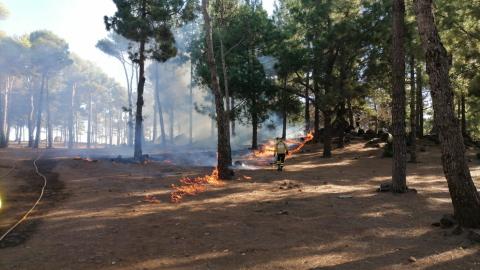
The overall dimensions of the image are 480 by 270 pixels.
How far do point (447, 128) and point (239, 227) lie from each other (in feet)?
14.8

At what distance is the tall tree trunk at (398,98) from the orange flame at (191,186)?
6165mm

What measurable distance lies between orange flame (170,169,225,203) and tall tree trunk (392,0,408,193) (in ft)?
20.2

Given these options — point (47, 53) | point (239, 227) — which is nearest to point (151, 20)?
point (239, 227)

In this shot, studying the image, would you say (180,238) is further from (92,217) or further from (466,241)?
(466,241)

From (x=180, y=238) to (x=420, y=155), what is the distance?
20857 millimetres

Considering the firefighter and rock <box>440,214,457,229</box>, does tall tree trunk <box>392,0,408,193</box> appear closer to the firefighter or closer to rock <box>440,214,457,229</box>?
rock <box>440,214,457,229</box>

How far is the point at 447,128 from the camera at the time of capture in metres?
7.77

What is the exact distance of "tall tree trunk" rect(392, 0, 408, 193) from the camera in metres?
12.2

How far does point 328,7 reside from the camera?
24562mm

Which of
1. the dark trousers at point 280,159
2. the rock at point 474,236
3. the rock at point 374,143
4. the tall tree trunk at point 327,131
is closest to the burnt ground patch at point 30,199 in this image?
the rock at point 474,236

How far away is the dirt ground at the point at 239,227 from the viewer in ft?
21.8

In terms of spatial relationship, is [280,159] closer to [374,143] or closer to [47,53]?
[374,143]

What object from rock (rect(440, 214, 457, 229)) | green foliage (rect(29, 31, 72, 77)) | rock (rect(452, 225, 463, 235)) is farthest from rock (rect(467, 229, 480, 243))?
green foliage (rect(29, 31, 72, 77))

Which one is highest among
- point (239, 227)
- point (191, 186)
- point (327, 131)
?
point (327, 131)
